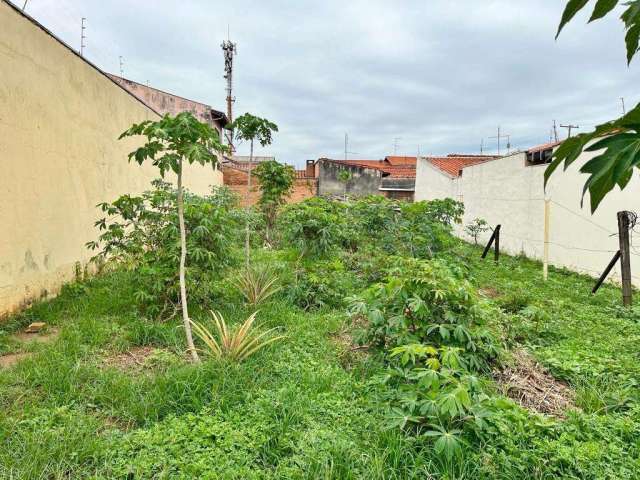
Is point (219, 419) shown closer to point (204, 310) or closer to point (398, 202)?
point (204, 310)

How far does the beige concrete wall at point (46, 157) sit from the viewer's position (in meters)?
3.63

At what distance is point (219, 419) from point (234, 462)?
0.37 meters

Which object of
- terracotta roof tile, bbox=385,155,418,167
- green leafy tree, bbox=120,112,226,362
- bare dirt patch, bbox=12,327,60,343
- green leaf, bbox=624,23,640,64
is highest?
terracotta roof tile, bbox=385,155,418,167

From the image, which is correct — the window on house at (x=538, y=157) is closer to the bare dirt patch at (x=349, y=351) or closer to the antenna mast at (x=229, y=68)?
the bare dirt patch at (x=349, y=351)

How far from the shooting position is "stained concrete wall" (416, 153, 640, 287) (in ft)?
21.2

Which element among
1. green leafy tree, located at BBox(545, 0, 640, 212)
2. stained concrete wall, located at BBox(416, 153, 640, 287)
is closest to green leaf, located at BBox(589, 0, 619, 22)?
green leafy tree, located at BBox(545, 0, 640, 212)

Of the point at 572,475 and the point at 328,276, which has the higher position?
the point at 328,276

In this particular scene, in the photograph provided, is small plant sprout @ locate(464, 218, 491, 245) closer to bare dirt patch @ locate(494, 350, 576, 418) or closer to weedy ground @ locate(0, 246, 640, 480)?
weedy ground @ locate(0, 246, 640, 480)

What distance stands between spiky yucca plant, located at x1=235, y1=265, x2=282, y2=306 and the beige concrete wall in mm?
2122

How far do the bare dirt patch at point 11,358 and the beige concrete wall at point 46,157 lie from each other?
2.78ft

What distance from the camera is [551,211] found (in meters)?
8.12

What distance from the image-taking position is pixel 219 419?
2268 millimetres

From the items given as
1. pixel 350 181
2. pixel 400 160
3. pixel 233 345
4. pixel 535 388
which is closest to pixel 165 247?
pixel 233 345

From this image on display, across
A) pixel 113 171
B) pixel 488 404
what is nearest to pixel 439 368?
pixel 488 404
